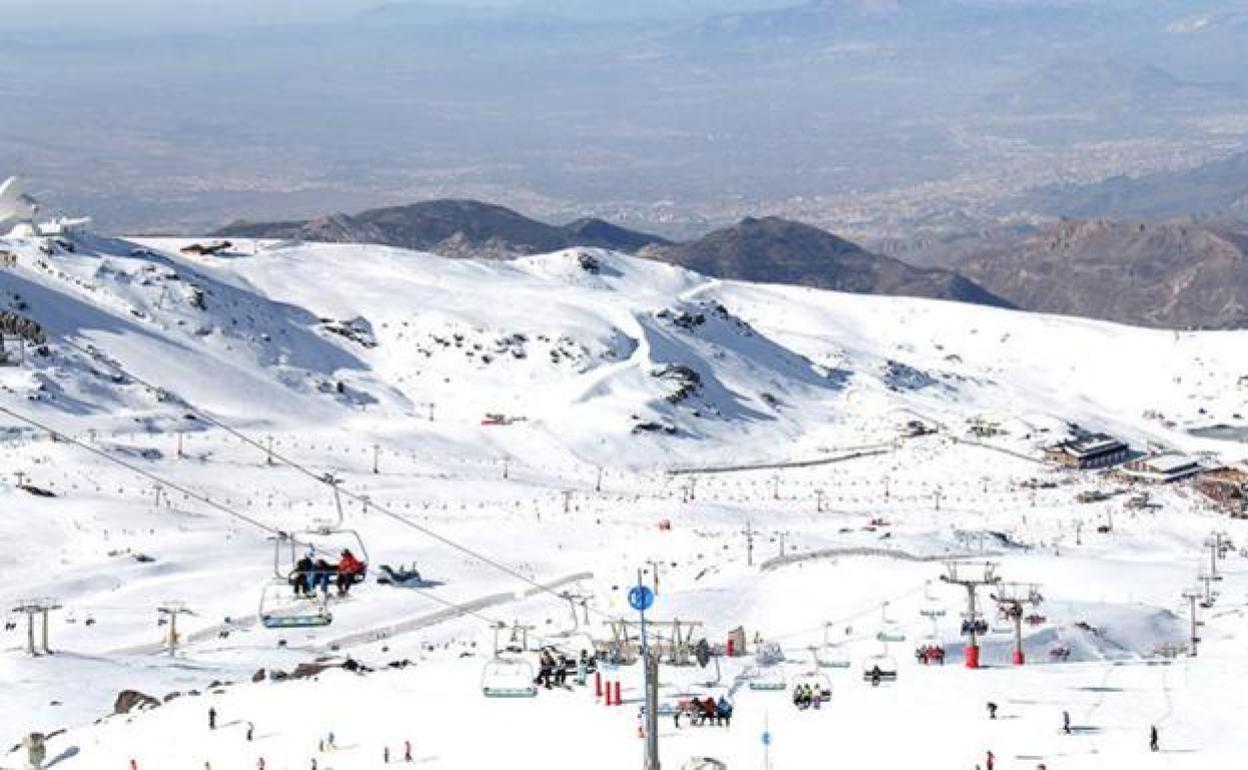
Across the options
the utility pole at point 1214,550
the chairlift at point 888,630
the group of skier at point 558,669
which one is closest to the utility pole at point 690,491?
the utility pole at point 1214,550

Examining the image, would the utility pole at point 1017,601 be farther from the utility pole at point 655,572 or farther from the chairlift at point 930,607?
the utility pole at point 655,572

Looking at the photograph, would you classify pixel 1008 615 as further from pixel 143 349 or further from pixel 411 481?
pixel 143 349

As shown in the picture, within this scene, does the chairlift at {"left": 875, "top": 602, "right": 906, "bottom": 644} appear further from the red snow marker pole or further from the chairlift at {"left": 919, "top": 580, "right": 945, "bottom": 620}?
the red snow marker pole

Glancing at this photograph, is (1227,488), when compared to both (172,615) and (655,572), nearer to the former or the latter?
(655,572)

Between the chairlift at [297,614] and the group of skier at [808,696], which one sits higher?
the chairlift at [297,614]

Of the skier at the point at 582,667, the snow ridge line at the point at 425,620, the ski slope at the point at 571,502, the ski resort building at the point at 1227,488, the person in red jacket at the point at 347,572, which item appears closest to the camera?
the person in red jacket at the point at 347,572

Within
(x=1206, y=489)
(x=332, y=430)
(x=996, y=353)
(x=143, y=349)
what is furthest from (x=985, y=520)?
(x=996, y=353)

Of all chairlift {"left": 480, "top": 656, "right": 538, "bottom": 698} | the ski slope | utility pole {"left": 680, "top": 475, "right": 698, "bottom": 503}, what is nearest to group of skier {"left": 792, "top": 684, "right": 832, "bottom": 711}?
the ski slope
